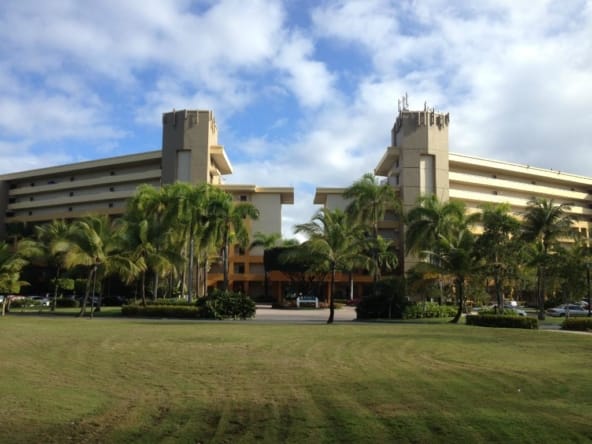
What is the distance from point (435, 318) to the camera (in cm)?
3419

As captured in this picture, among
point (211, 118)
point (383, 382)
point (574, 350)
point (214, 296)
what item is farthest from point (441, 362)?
point (211, 118)

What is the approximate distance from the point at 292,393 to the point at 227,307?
23.4 meters

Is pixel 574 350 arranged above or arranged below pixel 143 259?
below

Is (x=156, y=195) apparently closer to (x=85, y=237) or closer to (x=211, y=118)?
(x=85, y=237)

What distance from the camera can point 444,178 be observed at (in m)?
68.2

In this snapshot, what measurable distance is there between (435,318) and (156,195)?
74.0 ft

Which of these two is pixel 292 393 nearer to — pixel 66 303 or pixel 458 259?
pixel 458 259

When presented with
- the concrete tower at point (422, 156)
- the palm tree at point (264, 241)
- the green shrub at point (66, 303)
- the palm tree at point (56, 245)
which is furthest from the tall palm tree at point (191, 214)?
the concrete tower at point (422, 156)

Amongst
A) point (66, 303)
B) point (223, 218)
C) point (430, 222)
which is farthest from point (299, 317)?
point (66, 303)

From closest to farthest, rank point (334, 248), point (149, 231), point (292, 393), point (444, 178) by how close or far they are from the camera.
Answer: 1. point (292, 393)
2. point (334, 248)
3. point (149, 231)
4. point (444, 178)

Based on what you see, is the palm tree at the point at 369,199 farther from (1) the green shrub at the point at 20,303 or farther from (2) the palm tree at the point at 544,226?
(1) the green shrub at the point at 20,303

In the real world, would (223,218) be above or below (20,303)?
above

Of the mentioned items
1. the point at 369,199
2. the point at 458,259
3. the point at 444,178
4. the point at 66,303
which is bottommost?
the point at 66,303

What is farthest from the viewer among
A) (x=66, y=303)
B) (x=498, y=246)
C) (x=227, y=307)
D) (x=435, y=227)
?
(x=66, y=303)
